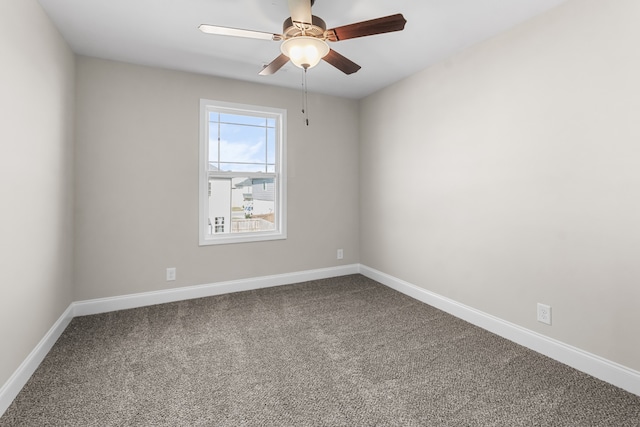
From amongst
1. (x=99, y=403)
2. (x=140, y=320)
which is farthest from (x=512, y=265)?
(x=140, y=320)

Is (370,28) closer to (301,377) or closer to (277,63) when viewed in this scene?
(277,63)

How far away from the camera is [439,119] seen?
3.21 meters

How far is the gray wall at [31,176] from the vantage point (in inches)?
69.4

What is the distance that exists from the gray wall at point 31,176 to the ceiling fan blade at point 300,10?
1577mm

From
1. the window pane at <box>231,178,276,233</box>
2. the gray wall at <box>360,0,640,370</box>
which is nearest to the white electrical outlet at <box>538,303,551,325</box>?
the gray wall at <box>360,0,640,370</box>

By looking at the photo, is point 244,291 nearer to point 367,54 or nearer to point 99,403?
point 99,403

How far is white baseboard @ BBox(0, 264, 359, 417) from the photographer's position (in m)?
1.87

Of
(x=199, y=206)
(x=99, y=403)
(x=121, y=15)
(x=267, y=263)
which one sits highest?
(x=121, y=15)

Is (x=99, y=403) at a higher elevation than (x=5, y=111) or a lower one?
lower

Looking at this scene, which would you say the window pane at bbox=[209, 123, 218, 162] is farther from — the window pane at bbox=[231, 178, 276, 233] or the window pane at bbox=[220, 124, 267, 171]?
the window pane at bbox=[231, 178, 276, 233]

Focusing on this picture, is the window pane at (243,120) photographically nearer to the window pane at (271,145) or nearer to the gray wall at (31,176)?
the window pane at (271,145)

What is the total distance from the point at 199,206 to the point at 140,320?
129 centimetres

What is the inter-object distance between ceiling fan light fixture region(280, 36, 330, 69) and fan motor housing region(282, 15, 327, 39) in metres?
0.05

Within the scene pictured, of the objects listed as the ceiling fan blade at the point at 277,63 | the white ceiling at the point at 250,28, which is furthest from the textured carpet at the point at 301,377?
the white ceiling at the point at 250,28
